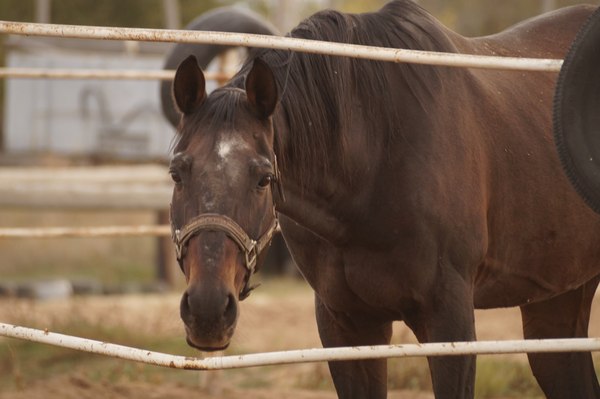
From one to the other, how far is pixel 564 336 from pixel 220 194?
2.13 metres

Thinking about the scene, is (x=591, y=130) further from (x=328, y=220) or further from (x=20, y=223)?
(x=20, y=223)

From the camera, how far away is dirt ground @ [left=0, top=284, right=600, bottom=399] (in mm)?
5930

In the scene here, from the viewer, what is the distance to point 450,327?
3.50 meters

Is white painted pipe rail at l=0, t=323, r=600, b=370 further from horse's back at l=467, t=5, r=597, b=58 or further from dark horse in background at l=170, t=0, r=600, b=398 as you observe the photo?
horse's back at l=467, t=5, r=597, b=58

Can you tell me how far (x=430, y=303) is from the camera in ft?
11.6

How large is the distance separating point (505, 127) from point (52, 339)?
170 cm

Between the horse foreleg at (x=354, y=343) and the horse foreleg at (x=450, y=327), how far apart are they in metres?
0.30

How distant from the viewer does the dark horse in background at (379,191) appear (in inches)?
120

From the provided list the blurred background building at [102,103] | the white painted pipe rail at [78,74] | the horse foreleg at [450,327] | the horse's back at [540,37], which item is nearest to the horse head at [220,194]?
the horse foreleg at [450,327]

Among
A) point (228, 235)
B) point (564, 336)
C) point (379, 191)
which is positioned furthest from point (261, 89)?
point (564, 336)

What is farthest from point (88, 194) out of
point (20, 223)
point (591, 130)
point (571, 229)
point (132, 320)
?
point (591, 130)

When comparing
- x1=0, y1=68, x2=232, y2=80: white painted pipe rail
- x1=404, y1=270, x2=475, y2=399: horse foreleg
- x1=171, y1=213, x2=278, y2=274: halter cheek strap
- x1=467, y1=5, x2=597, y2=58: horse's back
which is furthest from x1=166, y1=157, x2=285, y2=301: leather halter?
x1=0, y1=68, x2=232, y2=80: white painted pipe rail

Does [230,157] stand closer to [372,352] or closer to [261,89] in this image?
[261,89]

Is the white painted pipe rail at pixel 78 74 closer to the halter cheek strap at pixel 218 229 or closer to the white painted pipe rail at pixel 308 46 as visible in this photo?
the white painted pipe rail at pixel 308 46
